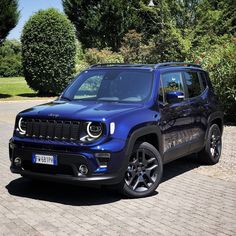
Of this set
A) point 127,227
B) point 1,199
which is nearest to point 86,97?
point 1,199

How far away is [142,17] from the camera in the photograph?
114 feet

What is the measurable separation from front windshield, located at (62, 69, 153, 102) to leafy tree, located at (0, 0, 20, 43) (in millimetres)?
17547

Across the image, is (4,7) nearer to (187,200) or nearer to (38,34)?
(38,34)

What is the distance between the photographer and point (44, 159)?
19.7 feet

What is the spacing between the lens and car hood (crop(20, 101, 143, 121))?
5.94 meters

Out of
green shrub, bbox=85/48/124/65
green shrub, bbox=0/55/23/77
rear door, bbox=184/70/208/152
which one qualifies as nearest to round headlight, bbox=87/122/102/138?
rear door, bbox=184/70/208/152

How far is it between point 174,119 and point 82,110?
1.57 m

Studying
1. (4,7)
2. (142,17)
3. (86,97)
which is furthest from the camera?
(142,17)

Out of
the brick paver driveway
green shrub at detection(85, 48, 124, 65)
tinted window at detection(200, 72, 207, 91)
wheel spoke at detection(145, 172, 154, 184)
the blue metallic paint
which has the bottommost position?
the brick paver driveway

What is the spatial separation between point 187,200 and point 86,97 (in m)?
2.12

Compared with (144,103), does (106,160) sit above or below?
below

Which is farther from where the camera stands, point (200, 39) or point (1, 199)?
point (200, 39)

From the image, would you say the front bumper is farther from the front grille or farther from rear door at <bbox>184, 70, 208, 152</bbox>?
rear door at <bbox>184, 70, 208, 152</bbox>

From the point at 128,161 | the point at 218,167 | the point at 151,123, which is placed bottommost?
the point at 218,167
